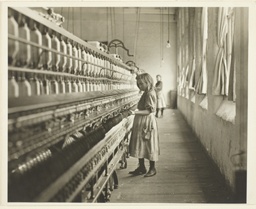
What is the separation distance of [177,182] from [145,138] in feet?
2.15

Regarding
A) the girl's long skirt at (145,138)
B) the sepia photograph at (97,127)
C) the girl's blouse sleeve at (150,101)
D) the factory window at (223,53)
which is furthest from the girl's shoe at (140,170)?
the factory window at (223,53)

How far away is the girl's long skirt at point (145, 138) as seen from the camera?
385 centimetres

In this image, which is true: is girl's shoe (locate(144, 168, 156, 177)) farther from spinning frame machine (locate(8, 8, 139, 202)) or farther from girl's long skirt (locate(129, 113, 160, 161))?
spinning frame machine (locate(8, 8, 139, 202))

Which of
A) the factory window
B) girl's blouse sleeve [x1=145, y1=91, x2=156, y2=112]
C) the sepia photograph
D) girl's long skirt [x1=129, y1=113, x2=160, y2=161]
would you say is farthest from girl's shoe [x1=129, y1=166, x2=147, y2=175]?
the factory window

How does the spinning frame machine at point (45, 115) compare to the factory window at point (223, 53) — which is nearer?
the spinning frame machine at point (45, 115)

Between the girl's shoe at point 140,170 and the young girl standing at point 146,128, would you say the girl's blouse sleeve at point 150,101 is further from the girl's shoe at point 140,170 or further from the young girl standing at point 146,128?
the girl's shoe at point 140,170

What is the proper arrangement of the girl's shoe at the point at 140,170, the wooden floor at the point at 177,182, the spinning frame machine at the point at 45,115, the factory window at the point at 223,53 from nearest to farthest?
1. the spinning frame machine at the point at 45,115
2. the wooden floor at the point at 177,182
3. the factory window at the point at 223,53
4. the girl's shoe at the point at 140,170

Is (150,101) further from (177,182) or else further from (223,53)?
(223,53)

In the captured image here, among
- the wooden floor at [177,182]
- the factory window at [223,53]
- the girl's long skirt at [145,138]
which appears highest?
the factory window at [223,53]

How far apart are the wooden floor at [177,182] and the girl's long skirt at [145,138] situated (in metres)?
0.28

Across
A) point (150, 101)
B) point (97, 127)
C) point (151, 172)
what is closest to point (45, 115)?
point (97, 127)

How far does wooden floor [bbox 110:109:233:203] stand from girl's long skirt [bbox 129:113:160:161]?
10.9 inches
